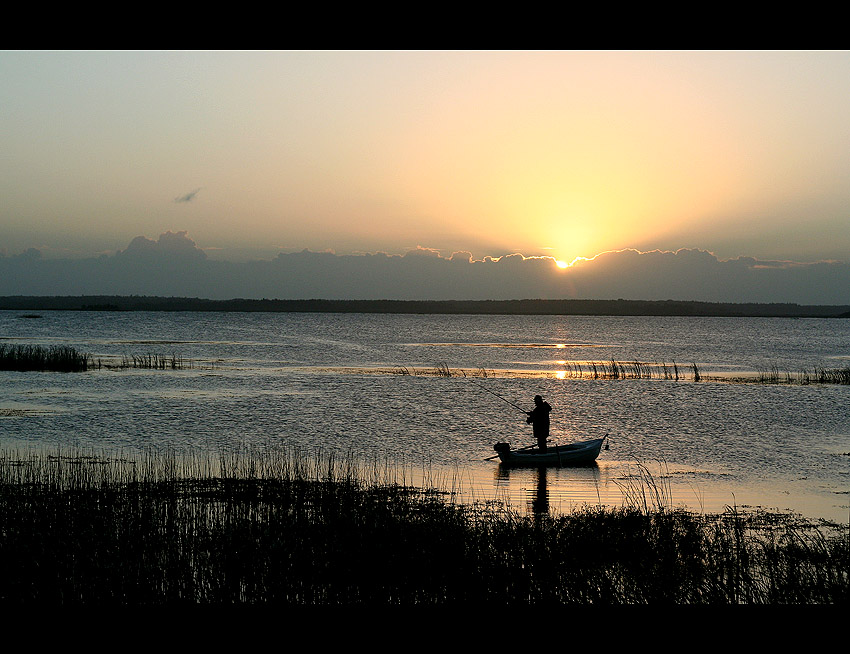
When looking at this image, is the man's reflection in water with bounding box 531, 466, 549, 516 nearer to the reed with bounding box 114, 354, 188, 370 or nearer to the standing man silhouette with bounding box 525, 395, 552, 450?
the standing man silhouette with bounding box 525, 395, 552, 450

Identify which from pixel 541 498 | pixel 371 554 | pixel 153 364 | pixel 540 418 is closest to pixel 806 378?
pixel 540 418

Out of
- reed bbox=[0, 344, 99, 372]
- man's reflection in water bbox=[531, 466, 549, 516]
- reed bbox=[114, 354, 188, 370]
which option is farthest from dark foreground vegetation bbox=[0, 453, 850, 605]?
reed bbox=[114, 354, 188, 370]

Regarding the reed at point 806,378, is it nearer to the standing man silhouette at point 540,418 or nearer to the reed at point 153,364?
the standing man silhouette at point 540,418

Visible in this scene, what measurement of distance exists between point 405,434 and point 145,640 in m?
26.9

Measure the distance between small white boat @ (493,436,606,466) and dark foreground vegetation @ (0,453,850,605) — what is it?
22.2 ft

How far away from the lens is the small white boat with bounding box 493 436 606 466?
22.2 m

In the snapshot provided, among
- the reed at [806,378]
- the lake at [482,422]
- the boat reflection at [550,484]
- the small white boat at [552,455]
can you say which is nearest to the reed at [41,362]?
the lake at [482,422]

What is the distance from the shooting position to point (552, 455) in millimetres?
22922

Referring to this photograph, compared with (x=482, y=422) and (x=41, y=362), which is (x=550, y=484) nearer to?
(x=482, y=422)

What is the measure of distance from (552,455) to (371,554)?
1310cm

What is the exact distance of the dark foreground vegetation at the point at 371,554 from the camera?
8.88 meters

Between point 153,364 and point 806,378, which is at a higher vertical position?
point 153,364
